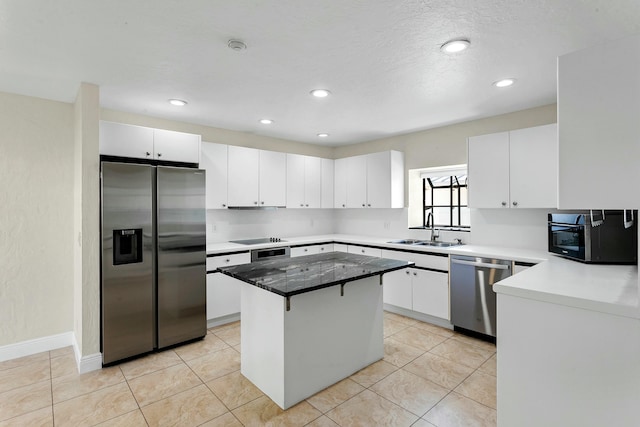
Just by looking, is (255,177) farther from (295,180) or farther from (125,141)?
(125,141)

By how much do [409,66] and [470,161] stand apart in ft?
5.64

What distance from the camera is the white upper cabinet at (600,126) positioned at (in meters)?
1.38

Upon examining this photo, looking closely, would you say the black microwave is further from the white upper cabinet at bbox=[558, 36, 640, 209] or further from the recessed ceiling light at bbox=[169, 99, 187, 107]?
the recessed ceiling light at bbox=[169, 99, 187, 107]

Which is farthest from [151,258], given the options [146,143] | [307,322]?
[307,322]

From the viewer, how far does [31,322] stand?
10.3ft

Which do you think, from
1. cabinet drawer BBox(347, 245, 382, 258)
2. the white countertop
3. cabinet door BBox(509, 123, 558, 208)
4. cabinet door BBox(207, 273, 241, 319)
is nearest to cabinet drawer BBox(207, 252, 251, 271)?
cabinet door BBox(207, 273, 241, 319)

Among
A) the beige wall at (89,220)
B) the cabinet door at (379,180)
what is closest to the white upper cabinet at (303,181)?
the cabinet door at (379,180)

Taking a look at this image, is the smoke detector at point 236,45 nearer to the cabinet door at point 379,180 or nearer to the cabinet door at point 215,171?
the cabinet door at point 215,171

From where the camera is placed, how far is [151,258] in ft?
10.2

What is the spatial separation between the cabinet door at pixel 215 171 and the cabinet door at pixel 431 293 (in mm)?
2619

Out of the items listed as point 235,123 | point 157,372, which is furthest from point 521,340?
point 235,123

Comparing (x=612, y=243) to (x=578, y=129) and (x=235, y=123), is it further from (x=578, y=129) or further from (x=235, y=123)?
(x=235, y=123)

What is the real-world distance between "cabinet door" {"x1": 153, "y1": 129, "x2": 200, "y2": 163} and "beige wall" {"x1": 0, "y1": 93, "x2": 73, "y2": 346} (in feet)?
2.98

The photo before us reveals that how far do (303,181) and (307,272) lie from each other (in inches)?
107
